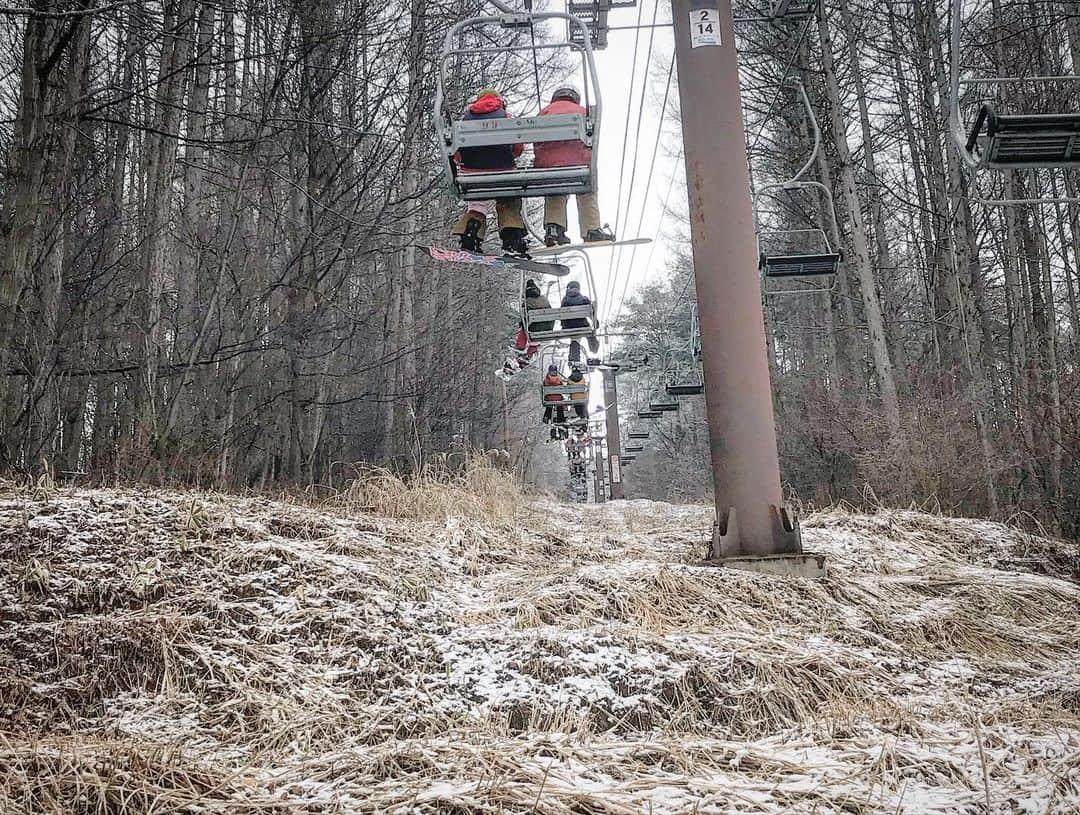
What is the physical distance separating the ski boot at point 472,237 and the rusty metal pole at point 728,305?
2.53 metres

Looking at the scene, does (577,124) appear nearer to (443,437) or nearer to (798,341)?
(443,437)

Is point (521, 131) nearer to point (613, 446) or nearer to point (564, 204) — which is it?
point (564, 204)

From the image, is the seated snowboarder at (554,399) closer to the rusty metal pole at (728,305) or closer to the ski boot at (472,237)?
the ski boot at (472,237)

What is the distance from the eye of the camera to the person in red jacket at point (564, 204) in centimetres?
561

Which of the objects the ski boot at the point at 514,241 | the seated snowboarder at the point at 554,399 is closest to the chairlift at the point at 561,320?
the ski boot at the point at 514,241

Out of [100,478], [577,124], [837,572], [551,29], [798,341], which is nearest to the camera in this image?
[837,572]

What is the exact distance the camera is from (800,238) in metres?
18.3

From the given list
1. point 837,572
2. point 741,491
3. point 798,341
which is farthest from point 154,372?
point 798,341

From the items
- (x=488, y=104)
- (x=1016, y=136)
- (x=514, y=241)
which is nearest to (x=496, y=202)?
(x=514, y=241)

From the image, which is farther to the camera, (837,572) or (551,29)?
(551,29)

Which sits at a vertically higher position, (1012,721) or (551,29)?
(551,29)

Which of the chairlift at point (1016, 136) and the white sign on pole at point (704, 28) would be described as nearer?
the chairlift at point (1016, 136)

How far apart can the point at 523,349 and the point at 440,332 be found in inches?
130

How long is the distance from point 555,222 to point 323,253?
9.90 feet
